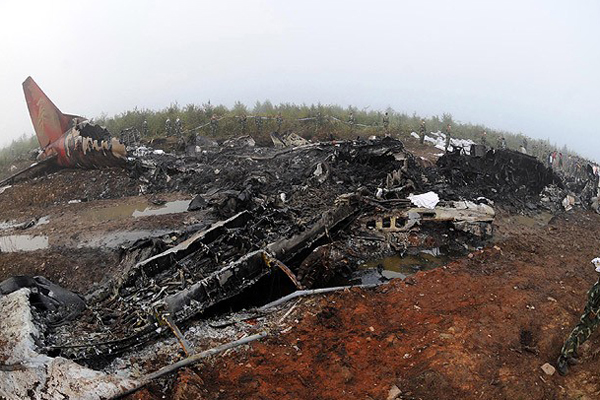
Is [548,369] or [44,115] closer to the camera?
[548,369]

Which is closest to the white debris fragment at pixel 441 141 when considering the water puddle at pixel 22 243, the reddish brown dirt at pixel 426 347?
the reddish brown dirt at pixel 426 347

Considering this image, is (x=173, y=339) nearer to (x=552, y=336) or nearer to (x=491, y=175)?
(x=552, y=336)

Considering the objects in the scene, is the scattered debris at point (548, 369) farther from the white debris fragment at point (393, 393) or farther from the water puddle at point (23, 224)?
the water puddle at point (23, 224)

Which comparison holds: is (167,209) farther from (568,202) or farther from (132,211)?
(568,202)

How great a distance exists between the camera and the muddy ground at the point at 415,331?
4.25 m

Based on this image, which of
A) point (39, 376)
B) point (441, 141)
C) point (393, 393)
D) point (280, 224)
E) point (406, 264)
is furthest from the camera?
point (441, 141)

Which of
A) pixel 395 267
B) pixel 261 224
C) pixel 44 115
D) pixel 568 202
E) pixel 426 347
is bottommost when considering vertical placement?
pixel 568 202

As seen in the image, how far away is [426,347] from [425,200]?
13.5 feet

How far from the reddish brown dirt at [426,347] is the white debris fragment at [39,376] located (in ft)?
1.32

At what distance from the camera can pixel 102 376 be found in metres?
A: 3.96

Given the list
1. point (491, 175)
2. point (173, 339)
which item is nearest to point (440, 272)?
point (173, 339)

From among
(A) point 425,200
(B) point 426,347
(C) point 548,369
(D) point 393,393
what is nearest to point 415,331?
(B) point 426,347

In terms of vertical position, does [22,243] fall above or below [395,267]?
above

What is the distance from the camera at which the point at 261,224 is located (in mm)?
6969
